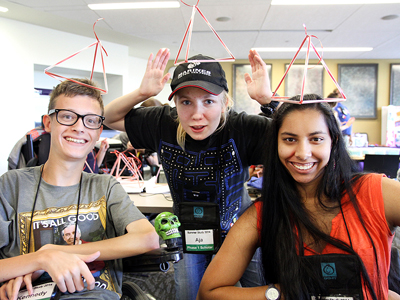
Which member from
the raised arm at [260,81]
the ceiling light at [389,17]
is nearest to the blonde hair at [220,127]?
the raised arm at [260,81]

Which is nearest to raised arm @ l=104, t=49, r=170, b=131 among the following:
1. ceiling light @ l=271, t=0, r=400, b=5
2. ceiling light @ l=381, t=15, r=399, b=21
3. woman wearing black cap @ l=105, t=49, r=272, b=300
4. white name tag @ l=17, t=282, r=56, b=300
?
woman wearing black cap @ l=105, t=49, r=272, b=300

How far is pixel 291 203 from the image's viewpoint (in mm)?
1101

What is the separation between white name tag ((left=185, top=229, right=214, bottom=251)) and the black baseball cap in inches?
27.5

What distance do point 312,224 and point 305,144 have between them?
0.30 m

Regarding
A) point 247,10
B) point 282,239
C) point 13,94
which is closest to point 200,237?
point 282,239

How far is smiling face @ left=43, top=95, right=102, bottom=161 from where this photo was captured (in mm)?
1232

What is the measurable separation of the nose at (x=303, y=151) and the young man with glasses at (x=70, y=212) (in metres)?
0.65

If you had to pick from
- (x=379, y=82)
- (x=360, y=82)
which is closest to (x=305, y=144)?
(x=360, y=82)

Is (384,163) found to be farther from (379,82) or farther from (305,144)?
(379,82)

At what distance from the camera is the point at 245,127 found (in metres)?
1.42

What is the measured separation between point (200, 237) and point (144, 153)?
2.10m

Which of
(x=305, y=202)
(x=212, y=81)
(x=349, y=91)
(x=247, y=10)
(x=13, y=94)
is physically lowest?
(x=305, y=202)

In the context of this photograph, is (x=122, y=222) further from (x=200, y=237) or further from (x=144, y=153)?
(x=144, y=153)

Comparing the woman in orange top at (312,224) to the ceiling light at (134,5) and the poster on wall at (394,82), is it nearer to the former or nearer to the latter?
the ceiling light at (134,5)
